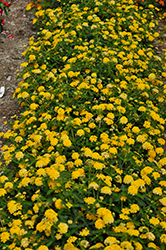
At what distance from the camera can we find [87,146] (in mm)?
2951

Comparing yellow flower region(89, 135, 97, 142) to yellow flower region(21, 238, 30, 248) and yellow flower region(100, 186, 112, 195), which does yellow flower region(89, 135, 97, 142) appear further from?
yellow flower region(21, 238, 30, 248)

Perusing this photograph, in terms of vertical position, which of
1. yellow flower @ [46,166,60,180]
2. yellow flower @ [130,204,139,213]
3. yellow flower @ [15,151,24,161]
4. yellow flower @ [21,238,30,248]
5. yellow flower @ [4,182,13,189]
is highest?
yellow flower @ [46,166,60,180]

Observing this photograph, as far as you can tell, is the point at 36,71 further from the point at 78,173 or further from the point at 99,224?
the point at 99,224

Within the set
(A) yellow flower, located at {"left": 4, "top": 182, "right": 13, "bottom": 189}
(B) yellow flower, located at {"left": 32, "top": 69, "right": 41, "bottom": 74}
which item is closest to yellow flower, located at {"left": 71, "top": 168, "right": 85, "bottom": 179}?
(A) yellow flower, located at {"left": 4, "top": 182, "right": 13, "bottom": 189}

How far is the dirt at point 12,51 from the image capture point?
4172 mm

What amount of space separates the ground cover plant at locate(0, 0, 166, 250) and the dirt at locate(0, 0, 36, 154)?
0.63 meters

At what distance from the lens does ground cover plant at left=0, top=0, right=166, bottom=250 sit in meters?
2.20

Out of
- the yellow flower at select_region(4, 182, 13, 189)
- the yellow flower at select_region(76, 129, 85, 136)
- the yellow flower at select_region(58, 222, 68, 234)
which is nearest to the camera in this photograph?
the yellow flower at select_region(58, 222, 68, 234)

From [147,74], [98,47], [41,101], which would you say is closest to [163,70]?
[147,74]

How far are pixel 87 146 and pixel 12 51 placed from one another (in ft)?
11.1

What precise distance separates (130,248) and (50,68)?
3126 mm

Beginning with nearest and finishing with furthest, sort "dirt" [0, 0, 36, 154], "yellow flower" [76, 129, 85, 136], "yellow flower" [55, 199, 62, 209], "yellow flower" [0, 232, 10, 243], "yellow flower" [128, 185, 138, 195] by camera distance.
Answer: "yellow flower" [0, 232, 10, 243] < "yellow flower" [55, 199, 62, 209] < "yellow flower" [128, 185, 138, 195] < "yellow flower" [76, 129, 85, 136] < "dirt" [0, 0, 36, 154]

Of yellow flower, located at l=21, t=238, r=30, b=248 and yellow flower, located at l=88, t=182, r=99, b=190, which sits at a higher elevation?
yellow flower, located at l=88, t=182, r=99, b=190

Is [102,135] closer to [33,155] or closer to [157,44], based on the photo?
[33,155]
